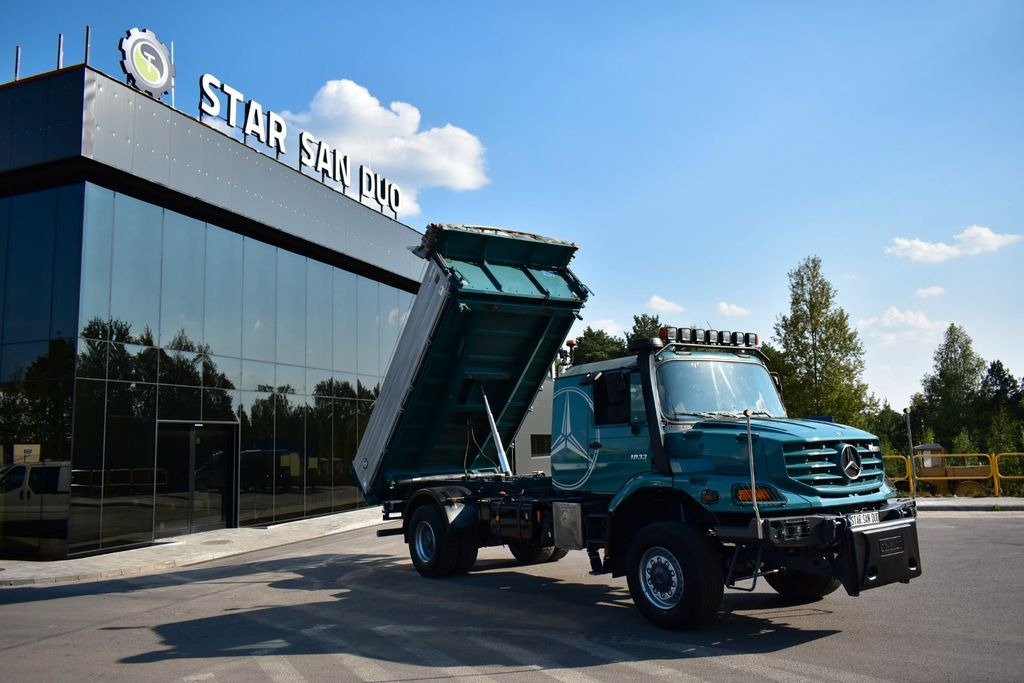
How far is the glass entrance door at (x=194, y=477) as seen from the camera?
688 inches

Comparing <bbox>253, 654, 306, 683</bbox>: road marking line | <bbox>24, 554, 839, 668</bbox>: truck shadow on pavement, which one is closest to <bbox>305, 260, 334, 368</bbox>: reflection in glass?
<bbox>24, 554, 839, 668</bbox>: truck shadow on pavement

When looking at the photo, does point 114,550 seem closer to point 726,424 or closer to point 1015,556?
point 726,424

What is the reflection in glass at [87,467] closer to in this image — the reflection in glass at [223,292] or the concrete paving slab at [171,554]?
the concrete paving slab at [171,554]

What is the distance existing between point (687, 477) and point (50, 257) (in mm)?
14532

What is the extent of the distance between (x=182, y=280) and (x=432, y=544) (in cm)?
1090

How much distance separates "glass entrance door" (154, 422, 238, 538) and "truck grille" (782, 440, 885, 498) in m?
15.0

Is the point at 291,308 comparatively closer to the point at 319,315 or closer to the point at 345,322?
the point at 319,315

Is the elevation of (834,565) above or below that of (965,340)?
below

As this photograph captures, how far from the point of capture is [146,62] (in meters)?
17.0

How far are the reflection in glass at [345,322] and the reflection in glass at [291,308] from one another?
1.74 meters

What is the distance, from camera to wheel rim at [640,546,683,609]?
23.7ft

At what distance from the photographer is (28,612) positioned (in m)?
9.81

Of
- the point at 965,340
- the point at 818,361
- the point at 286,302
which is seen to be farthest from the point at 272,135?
the point at 965,340

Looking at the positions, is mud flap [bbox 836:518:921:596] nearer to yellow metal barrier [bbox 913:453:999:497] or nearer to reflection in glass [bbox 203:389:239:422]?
reflection in glass [bbox 203:389:239:422]
